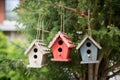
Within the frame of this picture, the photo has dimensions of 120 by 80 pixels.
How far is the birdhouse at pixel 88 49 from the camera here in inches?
66.6

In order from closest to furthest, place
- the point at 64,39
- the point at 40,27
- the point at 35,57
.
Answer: the point at 64,39 < the point at 35,57 < the point at 40,27

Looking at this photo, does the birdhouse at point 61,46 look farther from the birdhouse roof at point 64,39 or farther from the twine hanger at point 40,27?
the twine hanger at point 40,27

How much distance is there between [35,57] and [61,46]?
16 cm

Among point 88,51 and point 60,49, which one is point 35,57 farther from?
point 88,51

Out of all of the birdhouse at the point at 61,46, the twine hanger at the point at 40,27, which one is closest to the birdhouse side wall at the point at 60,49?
the birdhouse at the point at 61,46

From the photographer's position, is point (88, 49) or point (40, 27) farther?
point (40, 27)

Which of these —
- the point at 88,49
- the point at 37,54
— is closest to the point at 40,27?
the point at 37,54

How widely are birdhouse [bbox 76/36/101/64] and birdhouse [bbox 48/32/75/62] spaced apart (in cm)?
5

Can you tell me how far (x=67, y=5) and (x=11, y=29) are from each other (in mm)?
4792

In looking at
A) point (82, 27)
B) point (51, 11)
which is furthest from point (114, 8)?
point (51, 11)

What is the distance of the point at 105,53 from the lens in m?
1.81

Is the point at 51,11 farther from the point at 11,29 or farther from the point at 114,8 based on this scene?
the point at 11,29

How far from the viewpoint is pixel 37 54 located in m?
1.78

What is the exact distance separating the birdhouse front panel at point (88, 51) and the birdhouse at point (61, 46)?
0.20ft
